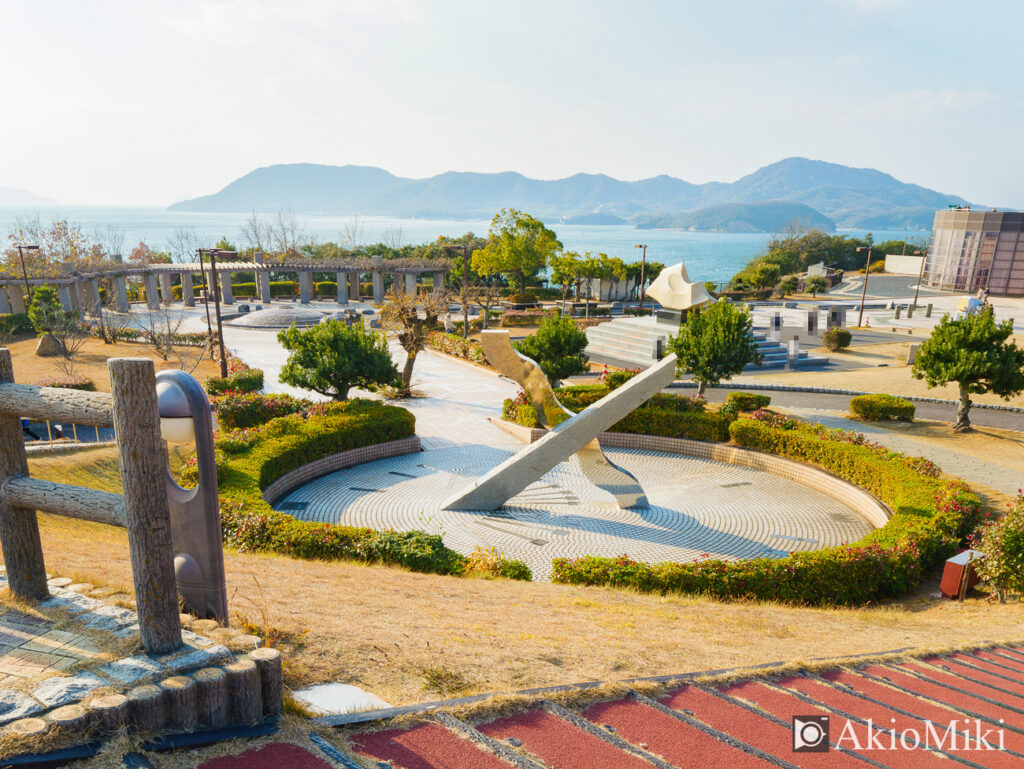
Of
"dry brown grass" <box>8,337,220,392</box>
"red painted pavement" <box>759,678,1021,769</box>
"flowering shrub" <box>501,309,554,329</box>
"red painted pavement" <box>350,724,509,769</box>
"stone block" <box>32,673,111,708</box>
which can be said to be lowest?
"dry brown grass" <box>8,337,220,392</box>

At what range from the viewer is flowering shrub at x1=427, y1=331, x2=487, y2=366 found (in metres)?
29.1

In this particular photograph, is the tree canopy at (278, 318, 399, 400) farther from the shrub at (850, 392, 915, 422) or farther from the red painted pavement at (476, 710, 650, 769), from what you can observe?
the shrub at (850, 392, 915, 422)

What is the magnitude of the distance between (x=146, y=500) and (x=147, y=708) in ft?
4.52

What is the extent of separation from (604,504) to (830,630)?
6.55 m

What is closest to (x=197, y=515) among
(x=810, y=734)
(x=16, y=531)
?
(x=16, y=531)

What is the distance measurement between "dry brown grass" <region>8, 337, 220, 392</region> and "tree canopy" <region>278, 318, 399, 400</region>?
9.81 metres

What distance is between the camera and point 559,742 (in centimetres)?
433

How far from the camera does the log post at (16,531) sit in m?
5.35

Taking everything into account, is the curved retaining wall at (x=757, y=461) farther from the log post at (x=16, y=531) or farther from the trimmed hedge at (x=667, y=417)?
the log post at (x=16, y=531)

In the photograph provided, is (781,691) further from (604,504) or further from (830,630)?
(604,504)

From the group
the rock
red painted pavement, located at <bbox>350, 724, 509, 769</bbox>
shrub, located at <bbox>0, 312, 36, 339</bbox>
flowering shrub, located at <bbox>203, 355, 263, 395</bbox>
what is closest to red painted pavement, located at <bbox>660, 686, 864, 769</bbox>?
red painted pavement, located at <bbox>350, 724, 509, 769</bbox>

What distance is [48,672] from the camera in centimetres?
431

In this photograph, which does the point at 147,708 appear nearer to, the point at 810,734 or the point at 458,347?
the point at 810,734

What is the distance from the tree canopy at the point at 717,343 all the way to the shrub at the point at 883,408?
3721 mm
